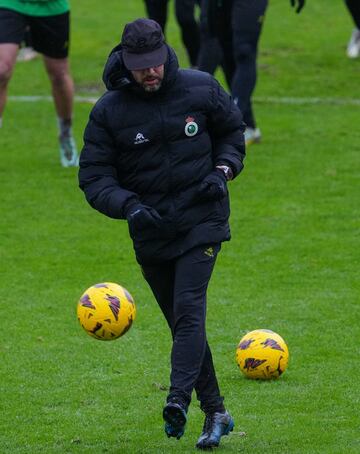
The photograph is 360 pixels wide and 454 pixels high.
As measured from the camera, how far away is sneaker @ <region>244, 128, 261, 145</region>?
13.0 meters

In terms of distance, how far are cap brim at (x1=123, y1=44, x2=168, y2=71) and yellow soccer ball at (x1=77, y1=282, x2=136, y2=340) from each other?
4.23 feet

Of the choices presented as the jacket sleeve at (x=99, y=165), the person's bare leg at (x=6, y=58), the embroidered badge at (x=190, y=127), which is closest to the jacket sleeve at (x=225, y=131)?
the embroidered badge at (x=190, y=127)

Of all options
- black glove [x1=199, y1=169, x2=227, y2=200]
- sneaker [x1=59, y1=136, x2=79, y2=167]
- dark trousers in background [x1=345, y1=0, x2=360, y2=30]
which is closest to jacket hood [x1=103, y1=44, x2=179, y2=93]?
black glove [x1=199, y1=169, x2=227, y2=200]

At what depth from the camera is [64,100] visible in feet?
40.3

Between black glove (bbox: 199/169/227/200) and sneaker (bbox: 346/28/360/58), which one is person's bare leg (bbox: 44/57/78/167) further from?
black glove (bbox: 199/169/227/200)

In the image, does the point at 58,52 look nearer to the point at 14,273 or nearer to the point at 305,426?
the point at 14,273

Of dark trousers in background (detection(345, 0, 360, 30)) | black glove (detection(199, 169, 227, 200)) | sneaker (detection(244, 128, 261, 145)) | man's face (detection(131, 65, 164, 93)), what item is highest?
man's face (detection(131, 65, 164, 93))

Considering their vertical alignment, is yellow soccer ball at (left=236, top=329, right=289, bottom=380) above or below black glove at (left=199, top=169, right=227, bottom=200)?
below

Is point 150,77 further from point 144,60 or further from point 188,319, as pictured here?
point 188,319

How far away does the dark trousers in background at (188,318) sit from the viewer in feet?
19.8

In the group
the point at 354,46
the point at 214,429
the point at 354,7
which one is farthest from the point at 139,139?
the point at 354,46

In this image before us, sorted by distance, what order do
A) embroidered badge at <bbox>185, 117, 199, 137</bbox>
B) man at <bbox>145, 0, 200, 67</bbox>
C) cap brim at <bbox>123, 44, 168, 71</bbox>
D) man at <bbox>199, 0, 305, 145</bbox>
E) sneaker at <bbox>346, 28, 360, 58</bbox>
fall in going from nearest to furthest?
cap brim at <bbox>123, 44, 168, 71</bbox>
embroidered badge at <bbox>185, 117, 199, 137</bbox>
man at <bbox>199, 0, 305, 145</bbox>
man at <bbox>145, 0, 200, 67</bbox>
sneaker at <bbox>346, 28, 360, 58</bbox>

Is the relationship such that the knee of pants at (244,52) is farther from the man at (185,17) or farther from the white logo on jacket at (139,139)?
the white logo on jacket at (139,139)

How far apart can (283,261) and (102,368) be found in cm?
254
